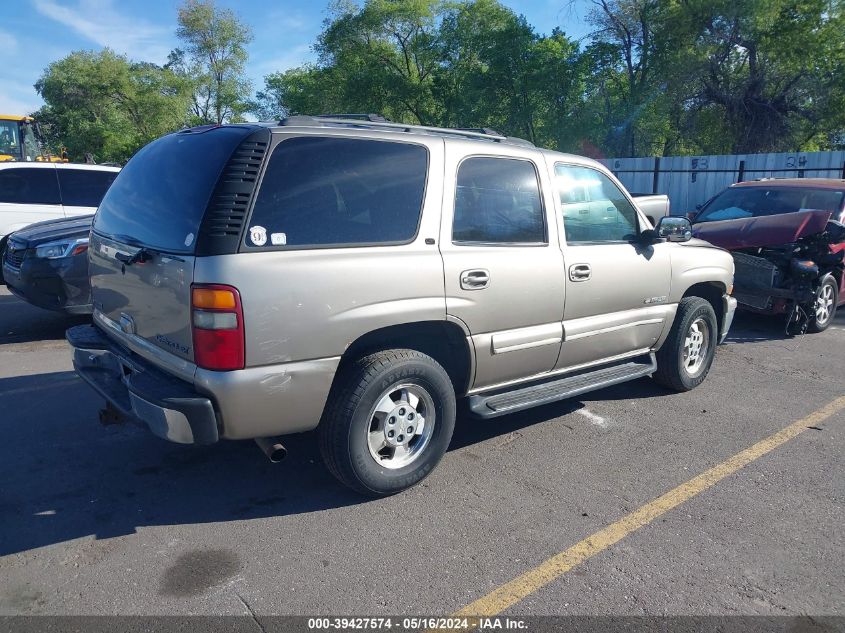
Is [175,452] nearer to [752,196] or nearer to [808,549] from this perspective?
[808,549]

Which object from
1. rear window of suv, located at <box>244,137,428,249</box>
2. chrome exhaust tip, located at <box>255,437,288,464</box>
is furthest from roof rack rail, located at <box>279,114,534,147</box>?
chrome exhaust tip, located at <box>255,437,288,464</box>

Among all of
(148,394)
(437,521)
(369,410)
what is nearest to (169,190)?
(148,394)

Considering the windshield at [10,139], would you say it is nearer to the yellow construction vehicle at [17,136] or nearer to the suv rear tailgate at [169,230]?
the yellow construction vehicle at [17,136]

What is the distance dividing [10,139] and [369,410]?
20.3 m

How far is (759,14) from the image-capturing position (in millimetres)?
23297

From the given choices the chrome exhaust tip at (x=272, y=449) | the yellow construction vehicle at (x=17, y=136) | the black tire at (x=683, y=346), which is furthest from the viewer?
the yellow construction vehicle at (x=17, y=136)

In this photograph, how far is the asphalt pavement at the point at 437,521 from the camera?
289 cm

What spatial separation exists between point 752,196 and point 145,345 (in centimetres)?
843

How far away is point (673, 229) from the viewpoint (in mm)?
5016

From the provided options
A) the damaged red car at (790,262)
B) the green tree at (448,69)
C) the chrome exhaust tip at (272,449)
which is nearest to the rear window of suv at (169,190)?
the chrome exhaust tip at (272,449)

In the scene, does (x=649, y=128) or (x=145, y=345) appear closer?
(x=145, y=345)

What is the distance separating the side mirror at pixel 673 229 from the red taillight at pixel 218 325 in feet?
10.8

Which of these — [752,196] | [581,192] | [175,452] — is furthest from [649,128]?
[175,452]

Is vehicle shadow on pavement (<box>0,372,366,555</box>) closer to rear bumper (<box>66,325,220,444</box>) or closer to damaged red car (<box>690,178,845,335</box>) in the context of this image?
rear bumper (<box>66,325,220,444</box>)
